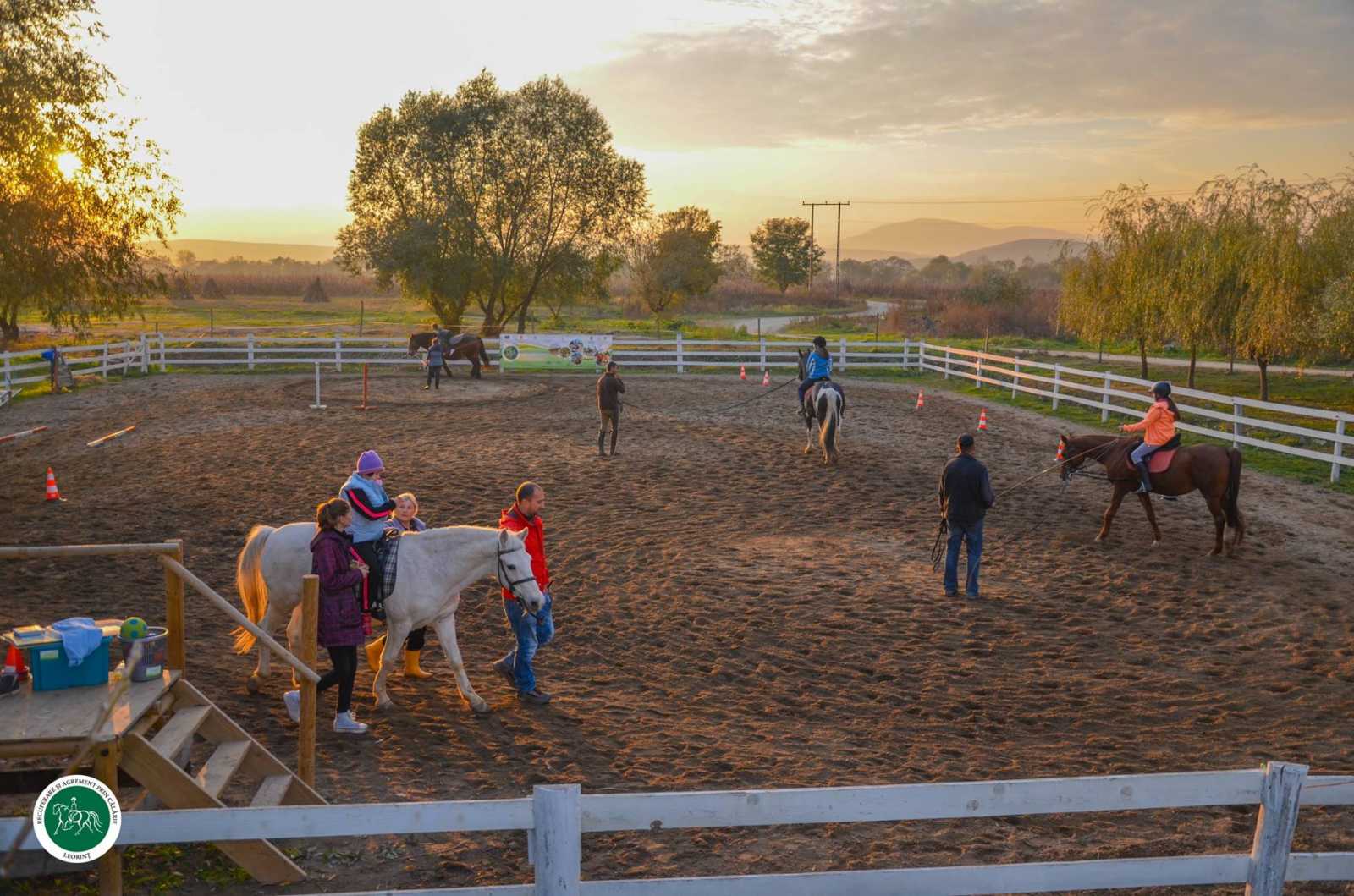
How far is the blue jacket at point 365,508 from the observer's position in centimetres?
721

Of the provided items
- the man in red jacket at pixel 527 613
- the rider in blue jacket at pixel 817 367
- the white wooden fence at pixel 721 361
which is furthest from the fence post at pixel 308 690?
the white wooden fence at pixel 721 361

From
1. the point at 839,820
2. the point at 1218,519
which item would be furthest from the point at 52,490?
the point at 1218,519

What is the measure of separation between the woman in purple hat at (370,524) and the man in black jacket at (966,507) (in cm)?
589

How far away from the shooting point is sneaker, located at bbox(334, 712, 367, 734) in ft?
22.2

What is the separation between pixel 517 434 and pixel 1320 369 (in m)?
28.5

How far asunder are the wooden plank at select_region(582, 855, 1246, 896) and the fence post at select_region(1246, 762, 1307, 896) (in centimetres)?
7

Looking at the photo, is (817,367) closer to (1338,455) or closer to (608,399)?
(608,399)

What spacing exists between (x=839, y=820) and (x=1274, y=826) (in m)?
1.74

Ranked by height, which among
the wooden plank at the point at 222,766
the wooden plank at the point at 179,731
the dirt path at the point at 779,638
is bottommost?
the dirt path at the point at 779,638

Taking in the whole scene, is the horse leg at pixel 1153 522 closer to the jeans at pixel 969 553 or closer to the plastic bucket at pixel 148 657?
the jeans at pixel 969 553

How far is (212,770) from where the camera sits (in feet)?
17.0

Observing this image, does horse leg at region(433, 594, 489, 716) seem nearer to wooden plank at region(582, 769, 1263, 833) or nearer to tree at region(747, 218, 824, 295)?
wooden plank at region(582, 769, 1263, 833)

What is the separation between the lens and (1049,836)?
5.55 m

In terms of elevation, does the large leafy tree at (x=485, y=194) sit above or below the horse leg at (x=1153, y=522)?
above
